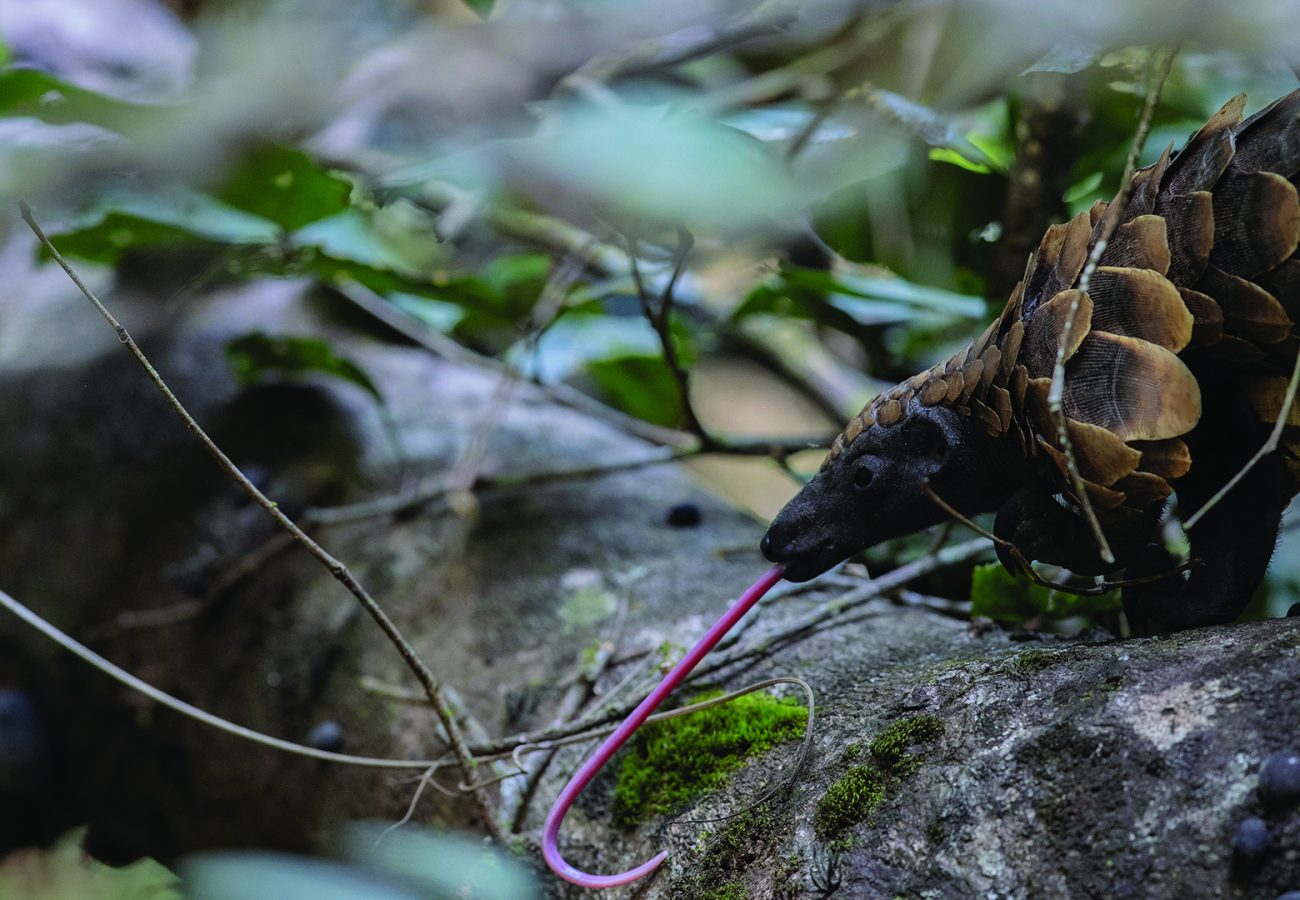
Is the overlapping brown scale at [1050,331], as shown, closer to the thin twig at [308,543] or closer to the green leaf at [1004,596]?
the green leaf at [1004,596]

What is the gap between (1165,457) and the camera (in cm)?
97

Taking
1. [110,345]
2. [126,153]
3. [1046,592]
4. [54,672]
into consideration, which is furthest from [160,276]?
[1046,592]

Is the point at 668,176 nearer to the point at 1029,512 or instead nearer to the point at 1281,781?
the point at 1029,512

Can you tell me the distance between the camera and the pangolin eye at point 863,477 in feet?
3.87

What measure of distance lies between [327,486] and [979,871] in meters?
1.60

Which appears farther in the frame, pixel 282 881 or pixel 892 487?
pixel 892 487

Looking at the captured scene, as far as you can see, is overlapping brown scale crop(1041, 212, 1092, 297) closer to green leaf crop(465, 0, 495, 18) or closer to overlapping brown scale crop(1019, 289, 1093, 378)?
Result: overlapping brown scale crop(1019, 289, 1093, 378)

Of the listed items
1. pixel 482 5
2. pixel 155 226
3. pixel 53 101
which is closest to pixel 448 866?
pixel 155 226

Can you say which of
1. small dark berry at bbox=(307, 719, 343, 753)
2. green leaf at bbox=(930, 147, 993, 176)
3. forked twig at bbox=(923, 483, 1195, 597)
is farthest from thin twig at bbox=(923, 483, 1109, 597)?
small dark berry at bbox=(307, 719, 343, 753)

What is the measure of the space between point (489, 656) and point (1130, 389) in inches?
42.1

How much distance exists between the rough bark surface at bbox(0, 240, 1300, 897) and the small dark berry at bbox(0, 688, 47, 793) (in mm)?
36

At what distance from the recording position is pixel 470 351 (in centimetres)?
248

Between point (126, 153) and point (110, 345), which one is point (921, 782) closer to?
point (126, 153)

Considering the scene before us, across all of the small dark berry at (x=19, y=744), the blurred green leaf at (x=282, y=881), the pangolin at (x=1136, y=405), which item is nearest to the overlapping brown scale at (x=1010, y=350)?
the pangolin at (x=1136, y=405)
